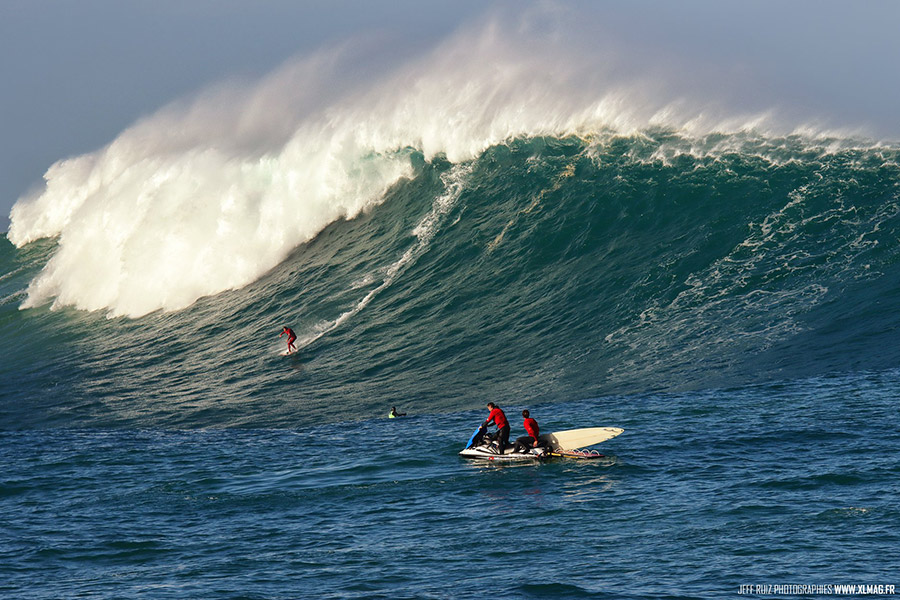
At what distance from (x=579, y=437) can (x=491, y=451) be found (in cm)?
160

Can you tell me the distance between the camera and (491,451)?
16.0 metres

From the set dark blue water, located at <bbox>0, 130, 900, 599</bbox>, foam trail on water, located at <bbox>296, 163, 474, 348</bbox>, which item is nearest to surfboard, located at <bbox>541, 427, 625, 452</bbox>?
dark blue water, located at <bbox>0, 130, 900, 599</bbox>

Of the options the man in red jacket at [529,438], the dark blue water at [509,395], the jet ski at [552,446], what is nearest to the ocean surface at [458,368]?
the dark blue water at [509,395]

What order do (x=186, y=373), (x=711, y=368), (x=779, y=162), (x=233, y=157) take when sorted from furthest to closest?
(x=233, y=157) → (x=779, y=162) → (x=186, y=373) → (x=711, y=368)

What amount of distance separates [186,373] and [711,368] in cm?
1365

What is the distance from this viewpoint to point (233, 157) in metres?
35.0

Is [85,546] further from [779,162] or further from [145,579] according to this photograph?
[779,162]

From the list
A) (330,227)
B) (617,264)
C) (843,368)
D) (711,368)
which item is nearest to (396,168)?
(330,227)

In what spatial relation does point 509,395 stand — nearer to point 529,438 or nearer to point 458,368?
point 458,368

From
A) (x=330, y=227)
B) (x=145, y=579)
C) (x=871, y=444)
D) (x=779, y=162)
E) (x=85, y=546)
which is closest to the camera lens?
(x=145, y=579)

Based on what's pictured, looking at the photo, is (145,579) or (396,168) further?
(396,168)

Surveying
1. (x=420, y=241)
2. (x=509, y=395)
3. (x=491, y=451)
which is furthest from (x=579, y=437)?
(x=420, y=241)

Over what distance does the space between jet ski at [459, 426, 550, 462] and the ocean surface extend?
0.34 metres

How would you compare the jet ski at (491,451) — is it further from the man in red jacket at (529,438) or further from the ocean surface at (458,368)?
the ocean surface at (458,368)
